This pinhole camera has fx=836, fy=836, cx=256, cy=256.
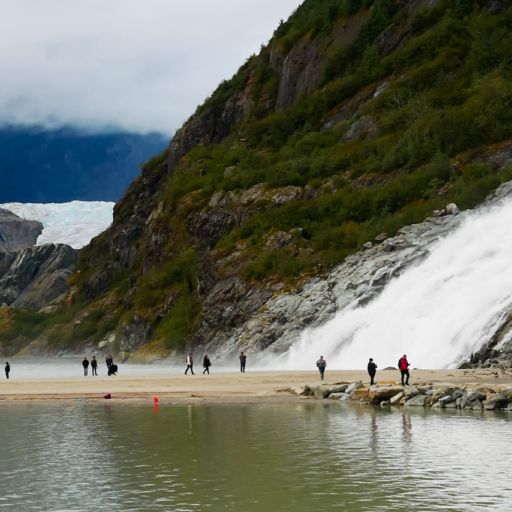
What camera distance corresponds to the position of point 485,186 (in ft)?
229

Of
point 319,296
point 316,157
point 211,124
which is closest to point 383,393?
point 319,296

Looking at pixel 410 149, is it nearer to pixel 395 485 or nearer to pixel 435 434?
pixel 435 434

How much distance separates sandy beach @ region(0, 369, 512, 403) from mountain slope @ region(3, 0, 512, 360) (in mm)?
18501

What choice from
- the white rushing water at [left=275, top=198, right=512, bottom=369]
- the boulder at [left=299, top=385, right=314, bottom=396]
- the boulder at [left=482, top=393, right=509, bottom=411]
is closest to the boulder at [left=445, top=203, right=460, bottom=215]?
the white rushing water at [left=275, top=198, right=512, bottom=369]

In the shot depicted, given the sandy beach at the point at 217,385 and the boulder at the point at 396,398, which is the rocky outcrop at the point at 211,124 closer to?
the sandy beach at the point at 217,385

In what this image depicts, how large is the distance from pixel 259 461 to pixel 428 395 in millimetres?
14003

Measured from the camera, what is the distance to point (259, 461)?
73.6ft

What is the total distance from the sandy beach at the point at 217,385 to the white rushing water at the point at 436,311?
5254 millimetres

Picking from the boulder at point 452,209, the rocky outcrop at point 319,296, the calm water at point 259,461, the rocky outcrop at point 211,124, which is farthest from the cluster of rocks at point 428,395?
the rocky outcrop at point 211,124

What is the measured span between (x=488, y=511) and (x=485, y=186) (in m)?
56.2

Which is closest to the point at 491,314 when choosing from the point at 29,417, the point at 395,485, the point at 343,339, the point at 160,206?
the point at 343,339

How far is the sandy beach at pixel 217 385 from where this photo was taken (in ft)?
131

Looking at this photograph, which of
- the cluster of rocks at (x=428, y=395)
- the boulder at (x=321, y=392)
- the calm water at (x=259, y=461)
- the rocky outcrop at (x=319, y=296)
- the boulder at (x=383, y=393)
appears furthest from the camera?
the rocky outcrop at (x=319, y=296)

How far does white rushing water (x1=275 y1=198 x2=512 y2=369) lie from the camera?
51656mm
